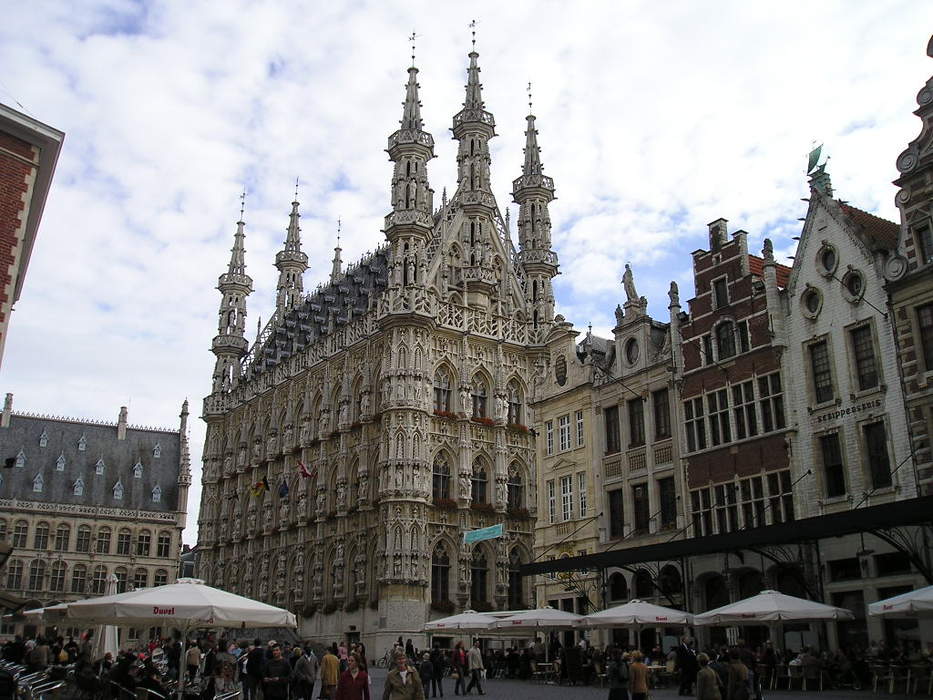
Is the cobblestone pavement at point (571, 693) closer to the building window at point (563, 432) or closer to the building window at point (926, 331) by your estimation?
the building window at point (926, 331)

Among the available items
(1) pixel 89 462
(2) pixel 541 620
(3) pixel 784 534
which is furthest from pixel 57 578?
(3) pixel 784 534

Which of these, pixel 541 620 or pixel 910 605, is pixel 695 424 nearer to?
pixel 541 620

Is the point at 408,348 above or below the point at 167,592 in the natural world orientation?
above

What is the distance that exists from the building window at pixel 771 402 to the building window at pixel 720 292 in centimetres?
316

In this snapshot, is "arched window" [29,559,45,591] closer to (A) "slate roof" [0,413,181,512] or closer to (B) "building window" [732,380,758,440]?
(A) "slate roof" [0,413,181,512]

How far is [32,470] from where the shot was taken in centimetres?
7994

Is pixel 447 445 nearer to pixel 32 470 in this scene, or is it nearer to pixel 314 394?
pixel 314 394

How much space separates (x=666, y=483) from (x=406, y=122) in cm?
2958

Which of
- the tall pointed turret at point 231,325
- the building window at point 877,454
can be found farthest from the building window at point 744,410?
the tall pointed turret at point 231,325

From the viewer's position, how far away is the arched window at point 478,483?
4900 centimetres

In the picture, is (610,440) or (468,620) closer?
(468,620)

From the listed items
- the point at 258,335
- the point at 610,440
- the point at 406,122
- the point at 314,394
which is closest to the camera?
the point at 610,440

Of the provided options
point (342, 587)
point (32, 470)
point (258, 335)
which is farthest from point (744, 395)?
point (32, 470)

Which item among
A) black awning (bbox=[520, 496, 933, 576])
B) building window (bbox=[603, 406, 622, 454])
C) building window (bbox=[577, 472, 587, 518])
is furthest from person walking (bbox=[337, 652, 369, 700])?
building window (bbox=[577, 472, 587, 518])
